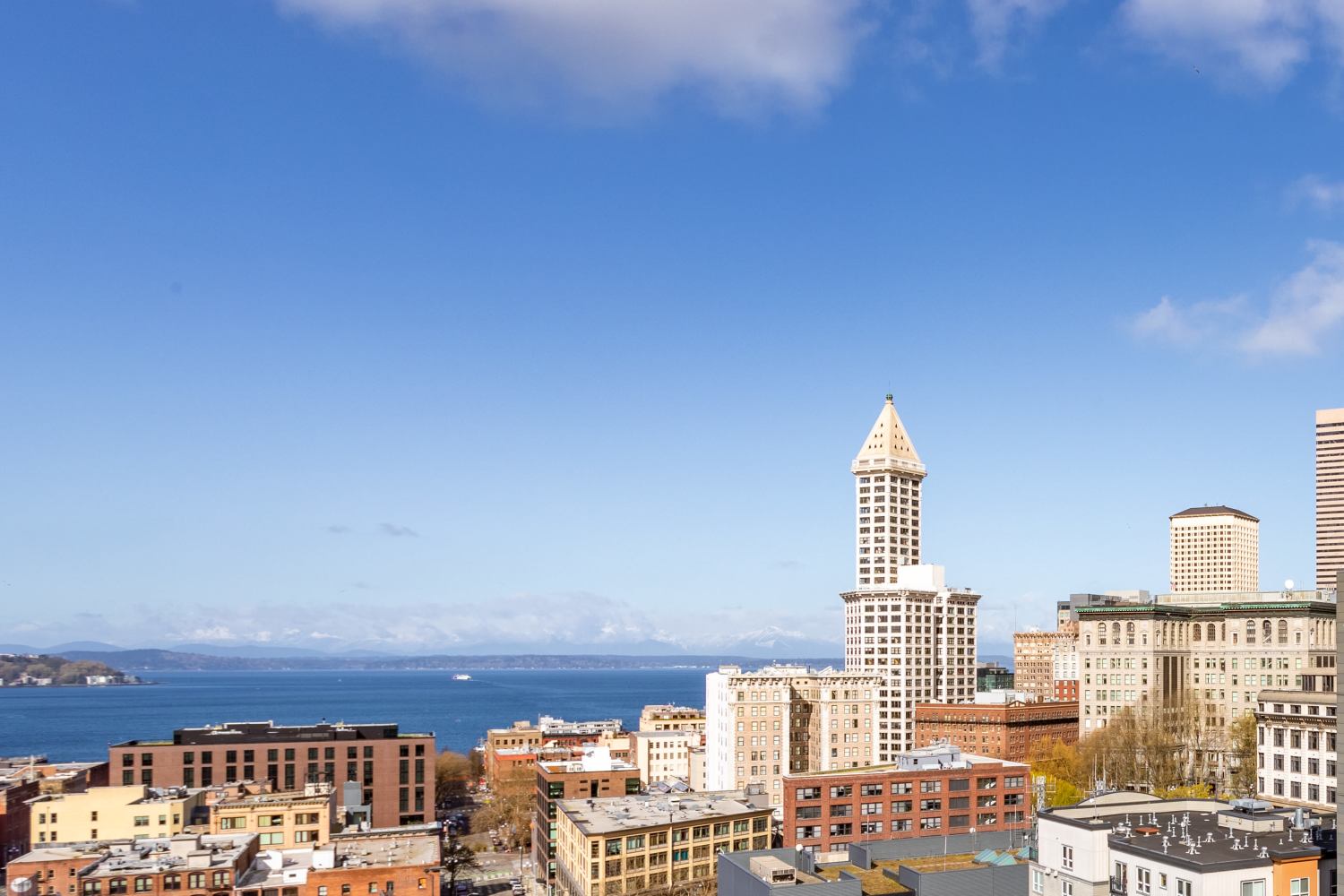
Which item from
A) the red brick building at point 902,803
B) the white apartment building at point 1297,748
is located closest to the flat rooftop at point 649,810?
the red brick building at point 902,803

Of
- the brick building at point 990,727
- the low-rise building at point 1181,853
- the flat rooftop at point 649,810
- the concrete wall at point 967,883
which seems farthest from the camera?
the brick building at point 990,727

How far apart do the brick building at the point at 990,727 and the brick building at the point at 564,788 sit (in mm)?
60316

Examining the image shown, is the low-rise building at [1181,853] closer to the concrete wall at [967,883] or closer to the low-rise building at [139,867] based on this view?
the concrete wall at [967,883]

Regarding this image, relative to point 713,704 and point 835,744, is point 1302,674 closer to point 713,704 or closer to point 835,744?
point 835,744

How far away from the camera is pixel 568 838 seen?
357 ft

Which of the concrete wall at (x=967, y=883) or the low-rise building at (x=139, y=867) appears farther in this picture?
the low-rise building at (x=139, y=867)

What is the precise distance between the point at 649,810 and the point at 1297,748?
63942mm

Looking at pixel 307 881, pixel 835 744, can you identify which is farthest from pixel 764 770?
pixel 307 881

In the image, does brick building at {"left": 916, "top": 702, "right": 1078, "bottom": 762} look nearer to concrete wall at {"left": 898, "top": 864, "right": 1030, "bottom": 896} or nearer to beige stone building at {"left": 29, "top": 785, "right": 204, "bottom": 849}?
concrete wall at {"left": 898, "top": 864, "right": 1030, "bottom": 896}

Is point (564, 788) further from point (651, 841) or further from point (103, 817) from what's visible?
point (103, 817)

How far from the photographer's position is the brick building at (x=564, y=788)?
415 ft

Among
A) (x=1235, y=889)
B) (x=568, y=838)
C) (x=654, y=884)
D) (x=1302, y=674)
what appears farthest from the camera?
(x=1302, y=674)

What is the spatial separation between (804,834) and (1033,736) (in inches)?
3486

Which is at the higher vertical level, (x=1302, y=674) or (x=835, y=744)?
(x=1302, y=674)
